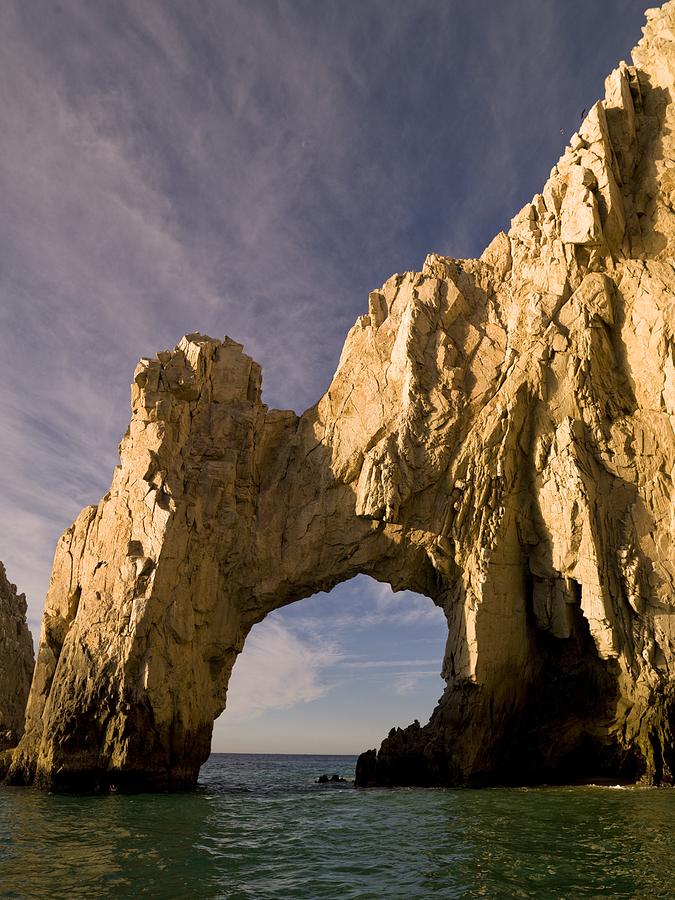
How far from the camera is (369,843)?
13.7m

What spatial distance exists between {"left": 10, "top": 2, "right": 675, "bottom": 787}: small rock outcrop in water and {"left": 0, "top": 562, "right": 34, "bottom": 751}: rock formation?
12.0 meters

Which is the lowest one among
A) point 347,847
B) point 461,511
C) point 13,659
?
point 347,847

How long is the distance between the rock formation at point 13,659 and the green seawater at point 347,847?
17217 millimetres

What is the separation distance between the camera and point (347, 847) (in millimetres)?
13352

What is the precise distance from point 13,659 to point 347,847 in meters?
30.2

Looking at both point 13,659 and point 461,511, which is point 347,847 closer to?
point 461,511

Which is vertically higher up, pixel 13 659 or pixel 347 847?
pixel 13 659

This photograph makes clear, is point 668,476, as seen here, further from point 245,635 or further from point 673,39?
point 673,39

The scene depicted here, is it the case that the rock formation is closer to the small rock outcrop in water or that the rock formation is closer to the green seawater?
the small rock outcrop in water

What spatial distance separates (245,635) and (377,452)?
9985 mm

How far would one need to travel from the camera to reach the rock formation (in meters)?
35.6

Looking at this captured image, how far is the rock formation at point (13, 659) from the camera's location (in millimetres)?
35562

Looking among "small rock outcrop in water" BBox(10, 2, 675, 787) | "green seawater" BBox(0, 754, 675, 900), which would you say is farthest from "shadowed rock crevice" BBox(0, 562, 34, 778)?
"green seawater" BBox(0, 754, 675, 900)

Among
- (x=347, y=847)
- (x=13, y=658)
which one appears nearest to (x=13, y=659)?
(x=13, y=658)
